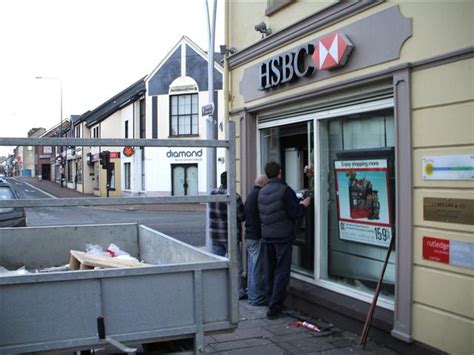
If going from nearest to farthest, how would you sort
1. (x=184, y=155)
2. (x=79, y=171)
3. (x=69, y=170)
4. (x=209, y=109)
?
1. (x=209, y=109)
2. (x=184, y=155)
3. (x=79, y=171)
4. (x=69, y=170)

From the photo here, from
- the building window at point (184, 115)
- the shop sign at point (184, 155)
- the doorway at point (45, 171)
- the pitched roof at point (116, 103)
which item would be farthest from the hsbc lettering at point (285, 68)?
the doorway at point (45, 171)

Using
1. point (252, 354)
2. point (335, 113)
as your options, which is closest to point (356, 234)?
point (335, 113)

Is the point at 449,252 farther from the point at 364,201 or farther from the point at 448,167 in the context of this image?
the point at 364,201

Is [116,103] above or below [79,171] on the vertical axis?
above

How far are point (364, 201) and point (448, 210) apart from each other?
147 centimetres

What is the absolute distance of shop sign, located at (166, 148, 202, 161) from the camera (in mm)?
27359

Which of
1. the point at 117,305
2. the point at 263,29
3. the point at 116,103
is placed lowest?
the point at 117,305

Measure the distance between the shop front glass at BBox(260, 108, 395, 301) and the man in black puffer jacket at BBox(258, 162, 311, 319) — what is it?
17.1 inches

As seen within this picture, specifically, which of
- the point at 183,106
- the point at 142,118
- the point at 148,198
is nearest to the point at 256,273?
the point at 148,198

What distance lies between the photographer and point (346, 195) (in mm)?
5785

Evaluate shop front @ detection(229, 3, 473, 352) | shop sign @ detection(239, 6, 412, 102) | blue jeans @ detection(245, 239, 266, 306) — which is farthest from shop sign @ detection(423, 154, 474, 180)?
blue jeans @ detection(245, 239, 266, 306)

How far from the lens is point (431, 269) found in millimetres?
4234

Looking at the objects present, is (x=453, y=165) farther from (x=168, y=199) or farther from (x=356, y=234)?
(x=168, y=199)

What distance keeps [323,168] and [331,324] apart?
1836mm
